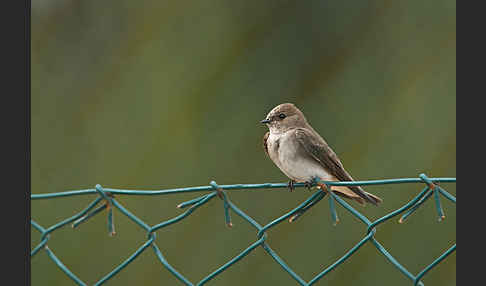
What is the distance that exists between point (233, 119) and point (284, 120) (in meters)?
1.22

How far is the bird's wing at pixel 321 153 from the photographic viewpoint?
270cm

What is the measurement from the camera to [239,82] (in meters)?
4.24

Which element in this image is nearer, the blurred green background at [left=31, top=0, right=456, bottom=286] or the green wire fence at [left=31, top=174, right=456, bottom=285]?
the green wire fence at [left=31, top=174, right=456, bottom=285]

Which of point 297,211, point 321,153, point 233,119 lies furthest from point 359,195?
point 233,119

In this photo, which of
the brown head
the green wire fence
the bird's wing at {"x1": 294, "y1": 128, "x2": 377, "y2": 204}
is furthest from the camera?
the brown head

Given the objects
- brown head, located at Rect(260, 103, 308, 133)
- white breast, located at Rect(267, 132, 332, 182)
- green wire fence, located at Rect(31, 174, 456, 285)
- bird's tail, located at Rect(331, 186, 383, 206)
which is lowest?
green wire fence, located at Rect(31, 174, 456, 285)

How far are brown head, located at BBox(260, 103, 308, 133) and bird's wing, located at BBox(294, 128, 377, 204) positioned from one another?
8 centimetres

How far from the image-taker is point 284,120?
9.84 feet

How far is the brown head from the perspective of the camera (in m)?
2.98

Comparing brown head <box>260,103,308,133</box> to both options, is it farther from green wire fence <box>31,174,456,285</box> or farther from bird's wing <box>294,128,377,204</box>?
green wire fence <box>31,174,456,285</box>

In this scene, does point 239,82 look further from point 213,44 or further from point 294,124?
point 294,124

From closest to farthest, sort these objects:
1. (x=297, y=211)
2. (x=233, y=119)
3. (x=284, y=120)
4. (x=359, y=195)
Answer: (x=297, y=211), (x=359, y=195), (x=284, y=120), (x=233, y=119)

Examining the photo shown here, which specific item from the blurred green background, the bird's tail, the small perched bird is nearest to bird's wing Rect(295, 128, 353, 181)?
the small perched bird

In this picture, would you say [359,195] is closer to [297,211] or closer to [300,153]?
[300,153]
